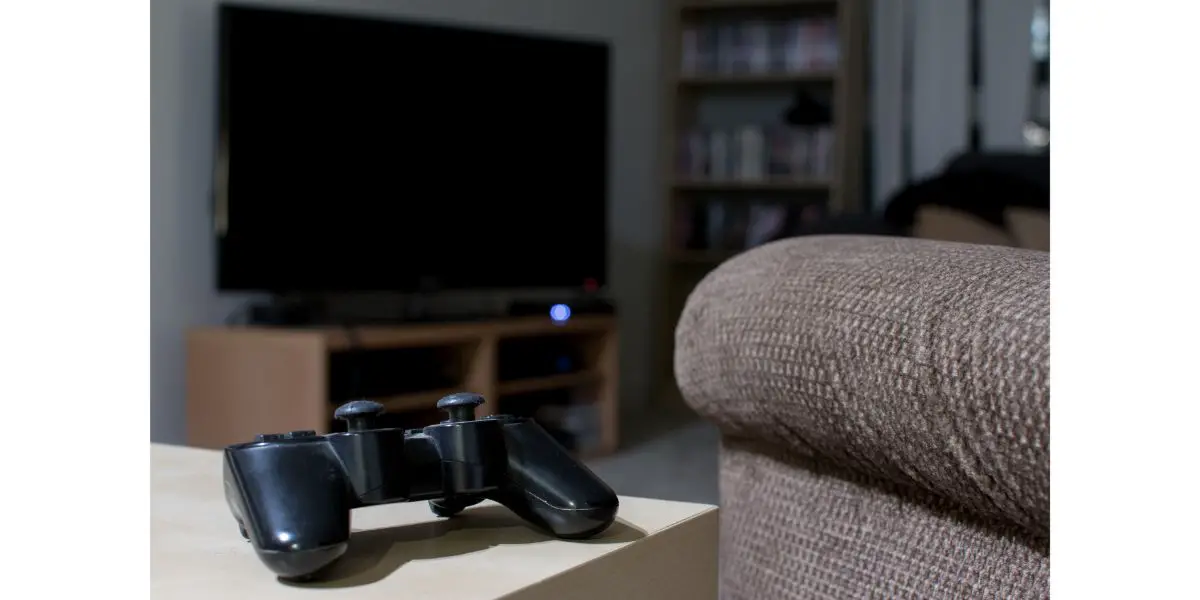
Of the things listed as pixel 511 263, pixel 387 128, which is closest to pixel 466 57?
pixel 387 128

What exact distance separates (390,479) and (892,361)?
1.03 feet

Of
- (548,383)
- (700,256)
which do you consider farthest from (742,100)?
(548,383)

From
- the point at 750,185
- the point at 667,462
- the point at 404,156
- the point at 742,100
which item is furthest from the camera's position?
the point at 742,100

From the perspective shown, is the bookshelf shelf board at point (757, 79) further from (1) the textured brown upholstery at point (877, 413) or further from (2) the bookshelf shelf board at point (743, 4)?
(1) the textured brown upholstery at point (877, 413)

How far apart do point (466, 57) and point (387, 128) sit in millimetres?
318

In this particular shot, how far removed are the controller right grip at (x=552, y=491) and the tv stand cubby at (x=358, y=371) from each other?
158 centimetres

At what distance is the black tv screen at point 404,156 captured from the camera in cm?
253

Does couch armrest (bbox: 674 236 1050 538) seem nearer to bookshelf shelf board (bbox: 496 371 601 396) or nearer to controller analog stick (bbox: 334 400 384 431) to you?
Result: controller analog stick (bbox: 334 400 384 431)

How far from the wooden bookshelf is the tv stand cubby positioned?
1.07 meters

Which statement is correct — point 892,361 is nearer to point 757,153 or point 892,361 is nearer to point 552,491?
point 552,491

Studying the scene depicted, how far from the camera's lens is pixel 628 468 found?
2975mm

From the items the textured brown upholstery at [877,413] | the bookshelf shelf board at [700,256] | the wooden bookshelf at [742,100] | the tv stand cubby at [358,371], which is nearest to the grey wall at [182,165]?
the tv stand cubby at [358,371]

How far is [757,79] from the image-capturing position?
4.11 metres

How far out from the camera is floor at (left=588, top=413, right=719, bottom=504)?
2643 millimetres
